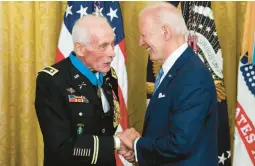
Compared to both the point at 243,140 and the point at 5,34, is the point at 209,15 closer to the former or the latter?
the point at 243,140

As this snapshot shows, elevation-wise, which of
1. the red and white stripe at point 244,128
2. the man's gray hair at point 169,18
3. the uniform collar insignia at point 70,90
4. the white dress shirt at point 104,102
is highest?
the man's gray hair at point 169,18

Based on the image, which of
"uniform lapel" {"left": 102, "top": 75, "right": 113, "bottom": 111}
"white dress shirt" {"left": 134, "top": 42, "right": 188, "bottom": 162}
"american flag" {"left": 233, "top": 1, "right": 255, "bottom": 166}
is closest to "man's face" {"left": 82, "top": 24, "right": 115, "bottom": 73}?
"uniform lapel" {"left": 102, "top": 75, "right": 113, "bottom": 111}

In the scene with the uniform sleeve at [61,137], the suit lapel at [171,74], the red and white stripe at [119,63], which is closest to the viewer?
the suit lapel at [171,74]

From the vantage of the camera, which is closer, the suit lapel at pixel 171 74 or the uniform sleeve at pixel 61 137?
the suit lapel at pixel 171 74

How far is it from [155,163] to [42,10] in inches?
95.2

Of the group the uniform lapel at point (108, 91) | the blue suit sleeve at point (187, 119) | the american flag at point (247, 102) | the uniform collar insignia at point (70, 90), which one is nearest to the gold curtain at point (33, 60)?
the american flag at point (247, 102)

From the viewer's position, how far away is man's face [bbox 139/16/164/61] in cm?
192

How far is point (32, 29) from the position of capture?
3816 mm

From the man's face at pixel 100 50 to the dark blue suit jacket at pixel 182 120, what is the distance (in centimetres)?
41

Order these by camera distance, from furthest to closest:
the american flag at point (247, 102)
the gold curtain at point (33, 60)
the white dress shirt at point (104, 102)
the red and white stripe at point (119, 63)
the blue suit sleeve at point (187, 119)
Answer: the gold curtain at point (33, 60)
the red and white stripe at point (119, 63)
the american flag at point (247, 102)
the white dress shirt at point (104, 102)
the blue suit sleeve at point (187, 119)

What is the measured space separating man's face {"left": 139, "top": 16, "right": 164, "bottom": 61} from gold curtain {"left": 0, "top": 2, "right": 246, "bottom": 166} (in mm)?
1961

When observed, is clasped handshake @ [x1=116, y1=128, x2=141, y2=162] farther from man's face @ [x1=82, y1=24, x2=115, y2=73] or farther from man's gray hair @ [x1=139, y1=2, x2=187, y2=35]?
man's gray hair @ [x1=139, y1=2, x2=187, y2=35]

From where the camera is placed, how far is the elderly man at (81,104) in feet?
6.41

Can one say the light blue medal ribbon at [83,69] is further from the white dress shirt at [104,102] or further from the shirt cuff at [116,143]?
the shirt cuff at [116,143]
